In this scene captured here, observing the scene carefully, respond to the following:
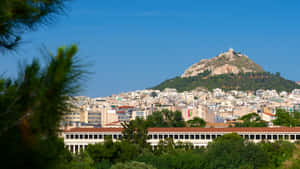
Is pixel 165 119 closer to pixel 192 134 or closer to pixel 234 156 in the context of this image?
pixel 192 134

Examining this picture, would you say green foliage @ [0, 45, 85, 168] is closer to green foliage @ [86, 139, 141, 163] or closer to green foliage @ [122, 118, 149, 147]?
green foliage @ [86, 139, 141, 163]

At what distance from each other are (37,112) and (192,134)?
71.3m

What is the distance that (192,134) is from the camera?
76.2 m

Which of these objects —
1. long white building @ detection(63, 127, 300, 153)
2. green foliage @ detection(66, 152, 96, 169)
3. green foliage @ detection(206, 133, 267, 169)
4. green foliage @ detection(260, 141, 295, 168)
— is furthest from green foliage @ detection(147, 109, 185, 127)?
green foliage @ detection(206, 133, 267, 169)

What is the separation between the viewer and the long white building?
73812mm

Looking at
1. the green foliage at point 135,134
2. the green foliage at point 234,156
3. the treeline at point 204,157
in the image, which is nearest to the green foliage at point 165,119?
the green foliage at point 135,134

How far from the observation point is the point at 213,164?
47312 millimetres

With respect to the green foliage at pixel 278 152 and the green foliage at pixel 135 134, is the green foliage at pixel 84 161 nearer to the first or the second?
the green foliage at pixel 135 134

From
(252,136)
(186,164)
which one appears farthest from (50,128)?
(252,136)

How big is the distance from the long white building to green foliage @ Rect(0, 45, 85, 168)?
66.0 meters

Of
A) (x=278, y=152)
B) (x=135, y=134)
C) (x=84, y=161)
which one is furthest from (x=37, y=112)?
(x=135, y=134)

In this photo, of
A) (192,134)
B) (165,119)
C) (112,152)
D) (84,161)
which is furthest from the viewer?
(165,119)

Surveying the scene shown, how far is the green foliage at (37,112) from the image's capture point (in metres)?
5.45

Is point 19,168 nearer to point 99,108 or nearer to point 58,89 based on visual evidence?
point 58,89
